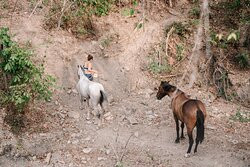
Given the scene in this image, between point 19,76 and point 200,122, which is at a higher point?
point 19,76

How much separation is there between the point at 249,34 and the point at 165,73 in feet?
9.27

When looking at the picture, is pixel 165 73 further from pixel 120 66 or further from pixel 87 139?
pixel 87 139

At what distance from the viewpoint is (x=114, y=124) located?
9.76 meters

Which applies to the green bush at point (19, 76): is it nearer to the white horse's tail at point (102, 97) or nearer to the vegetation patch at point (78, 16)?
the white horse's tail at point (102, 97)

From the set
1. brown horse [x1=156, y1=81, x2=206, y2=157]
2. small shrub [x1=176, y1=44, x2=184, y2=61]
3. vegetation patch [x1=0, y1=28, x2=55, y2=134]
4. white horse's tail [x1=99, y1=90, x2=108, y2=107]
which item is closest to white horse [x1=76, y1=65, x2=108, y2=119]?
white horse's tail [x1=99, y1=90, x2=108, y2=107]

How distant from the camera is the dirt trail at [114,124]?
842 centimetres

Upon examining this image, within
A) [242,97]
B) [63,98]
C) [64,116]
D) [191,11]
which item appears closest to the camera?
[64,116]

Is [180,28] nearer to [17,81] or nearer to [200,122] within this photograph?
[200,122]

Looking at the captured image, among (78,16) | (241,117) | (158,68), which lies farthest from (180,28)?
(241,117)

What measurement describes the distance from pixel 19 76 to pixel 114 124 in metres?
2.58

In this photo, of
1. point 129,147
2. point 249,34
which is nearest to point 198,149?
point 129,147

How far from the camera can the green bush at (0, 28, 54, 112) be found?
28.2ft

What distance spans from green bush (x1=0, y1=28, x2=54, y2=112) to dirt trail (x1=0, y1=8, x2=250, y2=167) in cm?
80

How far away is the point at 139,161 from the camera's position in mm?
8320
